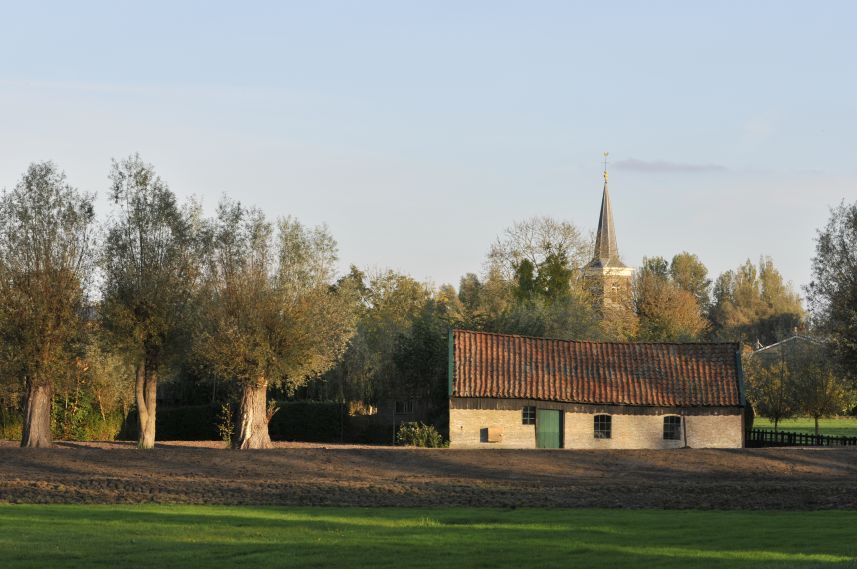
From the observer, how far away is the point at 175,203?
44.1 meters

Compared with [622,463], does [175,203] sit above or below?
above

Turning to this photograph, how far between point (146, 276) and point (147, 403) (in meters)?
5.14

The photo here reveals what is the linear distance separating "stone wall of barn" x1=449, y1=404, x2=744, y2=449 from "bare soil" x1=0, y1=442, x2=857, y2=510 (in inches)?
209

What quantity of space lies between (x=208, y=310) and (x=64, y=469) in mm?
8874

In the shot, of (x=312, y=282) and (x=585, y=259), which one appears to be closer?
(x=312, y=282)

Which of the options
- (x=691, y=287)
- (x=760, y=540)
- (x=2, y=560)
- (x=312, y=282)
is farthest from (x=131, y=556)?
(x=691, y=287)

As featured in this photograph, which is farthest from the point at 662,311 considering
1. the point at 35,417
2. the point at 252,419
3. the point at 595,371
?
the point at 35,417

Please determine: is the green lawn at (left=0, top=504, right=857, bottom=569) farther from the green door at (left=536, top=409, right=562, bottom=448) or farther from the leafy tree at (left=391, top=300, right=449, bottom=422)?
the leafy tree at (left=391, top=300, right=449, bottom=422)

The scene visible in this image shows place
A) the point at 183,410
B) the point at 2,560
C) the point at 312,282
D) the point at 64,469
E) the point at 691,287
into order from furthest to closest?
1. the point at 691,287
2. the point at 183,410
3. the point at 312,282
4. the point at 64,469
5. the point at 2,560

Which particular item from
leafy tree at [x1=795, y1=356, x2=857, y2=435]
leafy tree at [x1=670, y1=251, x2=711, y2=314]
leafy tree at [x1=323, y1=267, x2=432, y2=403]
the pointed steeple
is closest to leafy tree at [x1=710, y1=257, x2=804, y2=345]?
leafy tree at [x1=670, y1=251, x2=711, y2=314]

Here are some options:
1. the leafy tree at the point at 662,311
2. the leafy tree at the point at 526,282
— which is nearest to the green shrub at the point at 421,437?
the leafy tree at the point at 526,282

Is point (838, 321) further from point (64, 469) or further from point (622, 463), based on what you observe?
point (64, 469)

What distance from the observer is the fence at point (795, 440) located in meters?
50.9

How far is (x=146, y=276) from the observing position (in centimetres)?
4309
